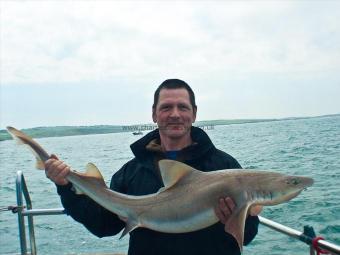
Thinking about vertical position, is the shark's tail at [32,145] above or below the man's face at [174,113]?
below

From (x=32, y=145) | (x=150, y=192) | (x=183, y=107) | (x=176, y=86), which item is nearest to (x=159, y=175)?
(x=150, y=192)

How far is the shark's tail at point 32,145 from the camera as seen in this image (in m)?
3.34

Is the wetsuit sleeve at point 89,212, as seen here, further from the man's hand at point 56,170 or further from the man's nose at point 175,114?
the man's nose at point 175,114

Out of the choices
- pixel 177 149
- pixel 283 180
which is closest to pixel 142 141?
pixel 177 149

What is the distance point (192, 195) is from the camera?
3344mm

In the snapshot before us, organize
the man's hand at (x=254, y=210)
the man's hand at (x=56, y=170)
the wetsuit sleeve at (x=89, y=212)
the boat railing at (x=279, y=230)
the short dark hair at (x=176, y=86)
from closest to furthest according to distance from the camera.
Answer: the boat railing at (x=279, y=230) → the man's hand at (x=254, y=210) → the man's hand at (x=56, y=170) → the wetsuit sleeve at (x=89, y=212) → the short dark hair at (x=176, y=86)

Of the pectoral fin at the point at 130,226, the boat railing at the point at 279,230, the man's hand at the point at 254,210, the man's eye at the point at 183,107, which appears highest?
the man's eye at the point at 183,107

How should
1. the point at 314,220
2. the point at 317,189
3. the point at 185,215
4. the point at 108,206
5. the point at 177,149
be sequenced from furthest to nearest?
1. the point at 317,189
2. the point at 314,220
3. the point at 177,149
4. the point at 108,206
5. the point at 185,215

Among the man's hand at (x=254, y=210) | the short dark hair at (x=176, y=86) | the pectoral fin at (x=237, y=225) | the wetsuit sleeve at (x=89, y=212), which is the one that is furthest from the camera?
the short dark hair at (x=176, y=86)

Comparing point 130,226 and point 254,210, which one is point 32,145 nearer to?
point 130,226

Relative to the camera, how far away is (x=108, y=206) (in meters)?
3.50

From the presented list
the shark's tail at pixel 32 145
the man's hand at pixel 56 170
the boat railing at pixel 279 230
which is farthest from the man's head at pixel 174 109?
the boat railing at pixel 279 230

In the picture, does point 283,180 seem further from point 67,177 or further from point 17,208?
point 17,208

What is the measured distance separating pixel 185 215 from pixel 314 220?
380 inches
